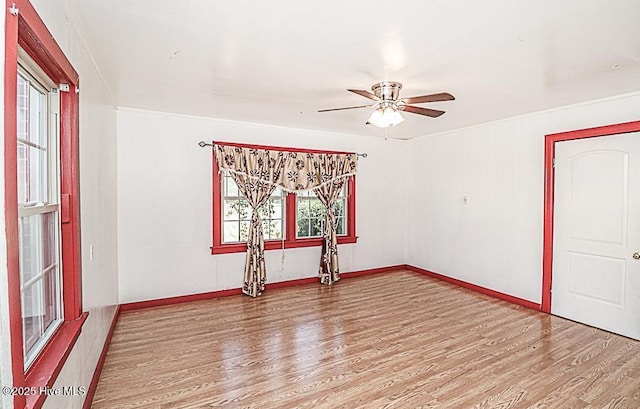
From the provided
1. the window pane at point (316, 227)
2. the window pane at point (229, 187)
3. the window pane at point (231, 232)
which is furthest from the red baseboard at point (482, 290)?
the window pane at point (229, 187)

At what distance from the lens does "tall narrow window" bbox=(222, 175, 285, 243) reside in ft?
16.1

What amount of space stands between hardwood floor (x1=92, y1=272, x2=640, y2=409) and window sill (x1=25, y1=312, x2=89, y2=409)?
0.83 meters

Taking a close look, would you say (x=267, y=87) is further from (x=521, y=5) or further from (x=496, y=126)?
(x=496, y=126)

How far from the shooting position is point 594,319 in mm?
3797

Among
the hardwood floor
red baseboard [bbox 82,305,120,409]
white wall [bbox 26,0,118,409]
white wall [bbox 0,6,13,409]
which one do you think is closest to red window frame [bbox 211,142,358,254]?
the hardwood floor

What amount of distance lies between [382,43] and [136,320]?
3792 mm

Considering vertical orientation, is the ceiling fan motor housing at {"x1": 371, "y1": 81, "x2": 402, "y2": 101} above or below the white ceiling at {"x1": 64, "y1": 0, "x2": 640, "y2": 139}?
below

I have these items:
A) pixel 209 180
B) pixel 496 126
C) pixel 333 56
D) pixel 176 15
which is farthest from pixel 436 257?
pixel 176 15

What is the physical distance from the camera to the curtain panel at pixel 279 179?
4.83m

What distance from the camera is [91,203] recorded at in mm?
2570

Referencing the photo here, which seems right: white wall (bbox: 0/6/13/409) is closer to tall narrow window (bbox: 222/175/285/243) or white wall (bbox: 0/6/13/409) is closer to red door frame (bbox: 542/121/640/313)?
tall narrow window (bbox: 222/175/285/243)

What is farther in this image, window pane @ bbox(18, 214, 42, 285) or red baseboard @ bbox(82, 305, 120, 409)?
red baseboard @ bbox(82, 305, 120, 409)

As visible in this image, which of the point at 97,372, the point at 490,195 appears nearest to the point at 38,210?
the point at 97,372

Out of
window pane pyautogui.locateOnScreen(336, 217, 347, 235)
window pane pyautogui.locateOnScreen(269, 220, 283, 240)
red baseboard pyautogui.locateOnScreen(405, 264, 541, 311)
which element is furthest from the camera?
window pane pyautogui.locateOnScreen(336, 217, 347, 235)
